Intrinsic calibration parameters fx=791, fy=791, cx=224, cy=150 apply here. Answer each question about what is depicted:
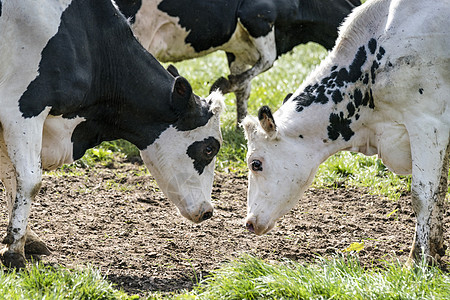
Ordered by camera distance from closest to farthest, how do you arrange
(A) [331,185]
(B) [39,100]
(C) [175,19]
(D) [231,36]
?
(B) [39,100] → (A) [331,185] → (C) [175,19] → (D) [231,36]

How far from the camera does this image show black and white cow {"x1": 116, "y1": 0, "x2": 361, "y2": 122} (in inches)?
377

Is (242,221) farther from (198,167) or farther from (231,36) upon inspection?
(231,36)

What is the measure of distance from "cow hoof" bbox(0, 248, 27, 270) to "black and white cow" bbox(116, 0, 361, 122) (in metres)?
3.79

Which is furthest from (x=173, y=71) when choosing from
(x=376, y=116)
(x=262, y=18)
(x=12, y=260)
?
(x=262, y=18)

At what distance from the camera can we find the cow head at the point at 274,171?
6.65 m

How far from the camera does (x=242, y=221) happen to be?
7.82 metres

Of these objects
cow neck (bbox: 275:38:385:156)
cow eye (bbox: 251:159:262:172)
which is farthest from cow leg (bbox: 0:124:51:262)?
cow neck (bbox: 275:38:385:156)

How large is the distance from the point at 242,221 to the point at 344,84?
192 centimetres

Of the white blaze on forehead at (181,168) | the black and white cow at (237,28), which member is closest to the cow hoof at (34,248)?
the white blaze on forehead at (181,168)

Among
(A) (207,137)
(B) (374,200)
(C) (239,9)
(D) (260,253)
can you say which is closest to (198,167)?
(A) (207,137)

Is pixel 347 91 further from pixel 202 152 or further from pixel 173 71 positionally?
pixel 173 71

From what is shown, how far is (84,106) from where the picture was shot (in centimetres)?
652

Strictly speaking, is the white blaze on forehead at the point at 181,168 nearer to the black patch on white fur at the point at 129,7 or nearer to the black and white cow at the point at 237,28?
the black and white cow at the point at 237,28

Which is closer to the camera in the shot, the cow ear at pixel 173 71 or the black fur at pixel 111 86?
the black fur at pixel 111 86
